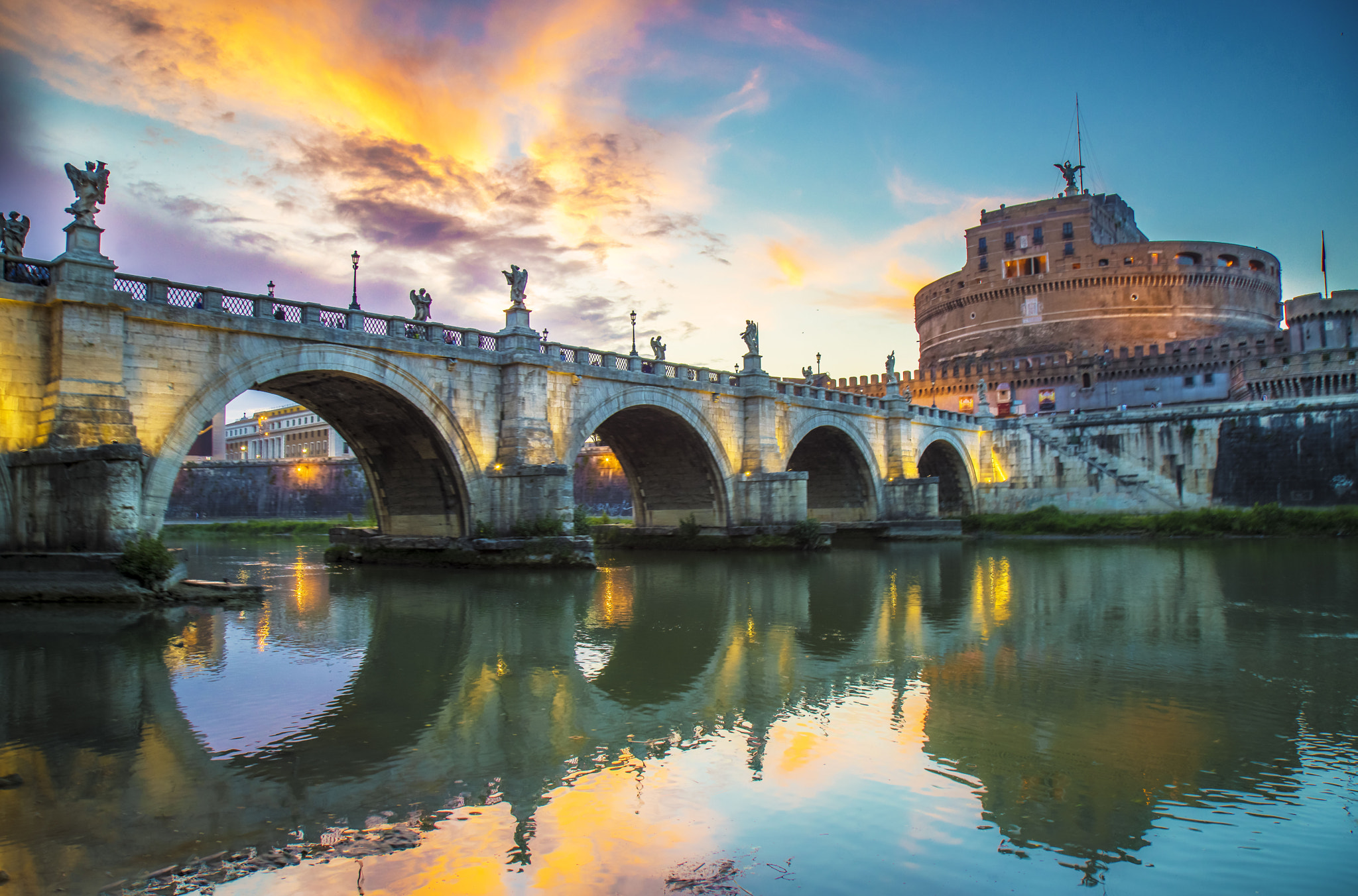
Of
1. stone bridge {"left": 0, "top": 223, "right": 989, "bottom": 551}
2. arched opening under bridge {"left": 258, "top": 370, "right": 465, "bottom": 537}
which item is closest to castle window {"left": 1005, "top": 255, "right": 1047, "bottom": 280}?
stone bridge {"left": 0, "top": 223, "right": 989, "bottom": 551}

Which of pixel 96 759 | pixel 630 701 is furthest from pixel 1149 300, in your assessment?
pixel 96 759

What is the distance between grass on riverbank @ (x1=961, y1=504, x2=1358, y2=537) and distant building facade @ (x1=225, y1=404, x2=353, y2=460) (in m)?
55.1

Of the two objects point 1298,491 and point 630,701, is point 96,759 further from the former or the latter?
point 1298,491

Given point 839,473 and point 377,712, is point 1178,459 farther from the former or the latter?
point 377,712

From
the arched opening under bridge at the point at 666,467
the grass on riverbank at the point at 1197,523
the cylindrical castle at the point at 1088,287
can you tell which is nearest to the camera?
the arched opening under bridge at the point at 666,467

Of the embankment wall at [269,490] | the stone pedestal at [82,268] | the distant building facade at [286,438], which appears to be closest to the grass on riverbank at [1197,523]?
the stone pedestal at [82,268]

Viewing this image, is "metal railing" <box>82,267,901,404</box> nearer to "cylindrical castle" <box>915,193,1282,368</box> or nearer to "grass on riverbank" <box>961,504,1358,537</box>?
"grass on riverbank" <box>961,504,1358,537</box>

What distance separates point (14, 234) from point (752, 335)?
69.0 feet

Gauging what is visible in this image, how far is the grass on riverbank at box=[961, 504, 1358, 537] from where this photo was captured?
32906 millimetres

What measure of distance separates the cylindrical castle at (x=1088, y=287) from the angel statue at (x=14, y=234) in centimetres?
5807

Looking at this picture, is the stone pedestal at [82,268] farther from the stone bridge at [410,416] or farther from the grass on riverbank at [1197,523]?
the grass on riverbank at [1197,523]

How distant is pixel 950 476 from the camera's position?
46.2m

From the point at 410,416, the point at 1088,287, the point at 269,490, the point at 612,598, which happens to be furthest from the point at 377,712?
the point at 1088,287

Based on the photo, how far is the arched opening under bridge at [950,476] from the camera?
44.7m
